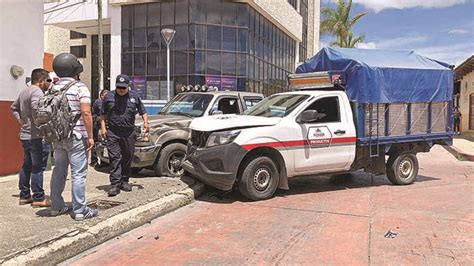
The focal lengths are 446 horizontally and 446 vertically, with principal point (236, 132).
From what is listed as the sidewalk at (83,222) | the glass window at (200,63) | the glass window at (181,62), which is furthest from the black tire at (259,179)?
the glass window at (181,62)

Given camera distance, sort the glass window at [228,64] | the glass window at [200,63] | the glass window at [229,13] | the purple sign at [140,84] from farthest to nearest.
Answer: the purple sign at [140,84] → the glass window at [229,13] → the glass window at [228,64] → the glass window at [200,63]

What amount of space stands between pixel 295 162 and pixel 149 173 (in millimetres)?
3193

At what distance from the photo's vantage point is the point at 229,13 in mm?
25359

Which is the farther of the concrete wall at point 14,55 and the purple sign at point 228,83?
the purple sign at point 228,83

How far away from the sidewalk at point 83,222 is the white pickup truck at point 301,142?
2.10ft

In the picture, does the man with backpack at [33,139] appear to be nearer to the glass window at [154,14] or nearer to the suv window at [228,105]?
the suv window at [228,105]

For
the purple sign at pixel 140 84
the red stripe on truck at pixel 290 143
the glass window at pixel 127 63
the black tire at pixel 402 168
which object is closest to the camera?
the red stripe on truck at pixel 290 143

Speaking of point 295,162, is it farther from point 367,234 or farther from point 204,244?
point 204,244

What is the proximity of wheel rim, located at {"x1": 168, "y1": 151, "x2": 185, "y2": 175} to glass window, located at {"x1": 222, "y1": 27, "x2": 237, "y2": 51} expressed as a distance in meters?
17.2

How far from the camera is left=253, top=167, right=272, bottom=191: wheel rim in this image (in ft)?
24.0

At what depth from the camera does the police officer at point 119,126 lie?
6758mm

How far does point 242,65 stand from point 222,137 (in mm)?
18983

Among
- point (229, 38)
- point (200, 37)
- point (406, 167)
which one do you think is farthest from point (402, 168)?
point (229, 38)

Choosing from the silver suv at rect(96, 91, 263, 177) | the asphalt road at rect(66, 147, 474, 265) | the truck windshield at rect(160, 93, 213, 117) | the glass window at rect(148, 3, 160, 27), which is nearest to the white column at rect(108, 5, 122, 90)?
the glass window at rect(148, 3, 160, 27)
